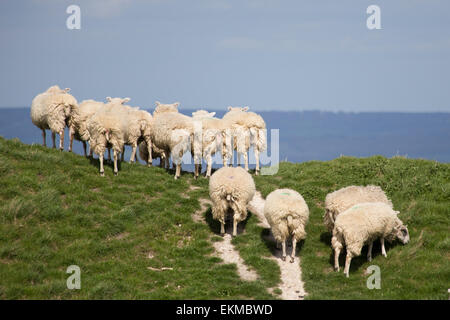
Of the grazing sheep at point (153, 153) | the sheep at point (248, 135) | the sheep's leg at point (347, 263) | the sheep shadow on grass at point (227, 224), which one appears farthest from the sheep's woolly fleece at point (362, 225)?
the grazing sheep at point (153, 153)

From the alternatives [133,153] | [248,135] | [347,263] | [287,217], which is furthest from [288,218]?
[133,153]

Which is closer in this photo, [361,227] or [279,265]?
[361,227]

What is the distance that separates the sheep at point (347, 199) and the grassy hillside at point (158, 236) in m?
0.97

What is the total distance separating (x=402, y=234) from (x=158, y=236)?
835 centimetres

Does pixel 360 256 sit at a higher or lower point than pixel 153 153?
lower

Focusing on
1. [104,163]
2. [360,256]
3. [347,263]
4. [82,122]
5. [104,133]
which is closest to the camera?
[347,263]

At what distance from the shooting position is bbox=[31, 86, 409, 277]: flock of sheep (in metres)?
15.7

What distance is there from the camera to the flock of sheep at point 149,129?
2102 cm

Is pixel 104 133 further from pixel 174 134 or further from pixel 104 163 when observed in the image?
pixel 174 134

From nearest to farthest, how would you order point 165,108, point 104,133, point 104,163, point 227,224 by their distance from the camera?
point 227,224
point 104,133
point 104,163
point 165,108

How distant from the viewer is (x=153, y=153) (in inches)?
987

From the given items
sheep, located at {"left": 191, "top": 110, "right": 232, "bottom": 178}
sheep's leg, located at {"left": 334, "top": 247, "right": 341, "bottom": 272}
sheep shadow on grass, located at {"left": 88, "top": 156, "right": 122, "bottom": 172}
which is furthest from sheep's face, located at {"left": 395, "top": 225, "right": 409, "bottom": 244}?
sheep shadow on grass, located at {"left": 88, "top": 156, "right": 122, "bottom": 172}

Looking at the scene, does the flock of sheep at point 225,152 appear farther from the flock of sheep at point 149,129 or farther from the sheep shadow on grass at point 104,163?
the sheep shadow on grass at point 104,163
